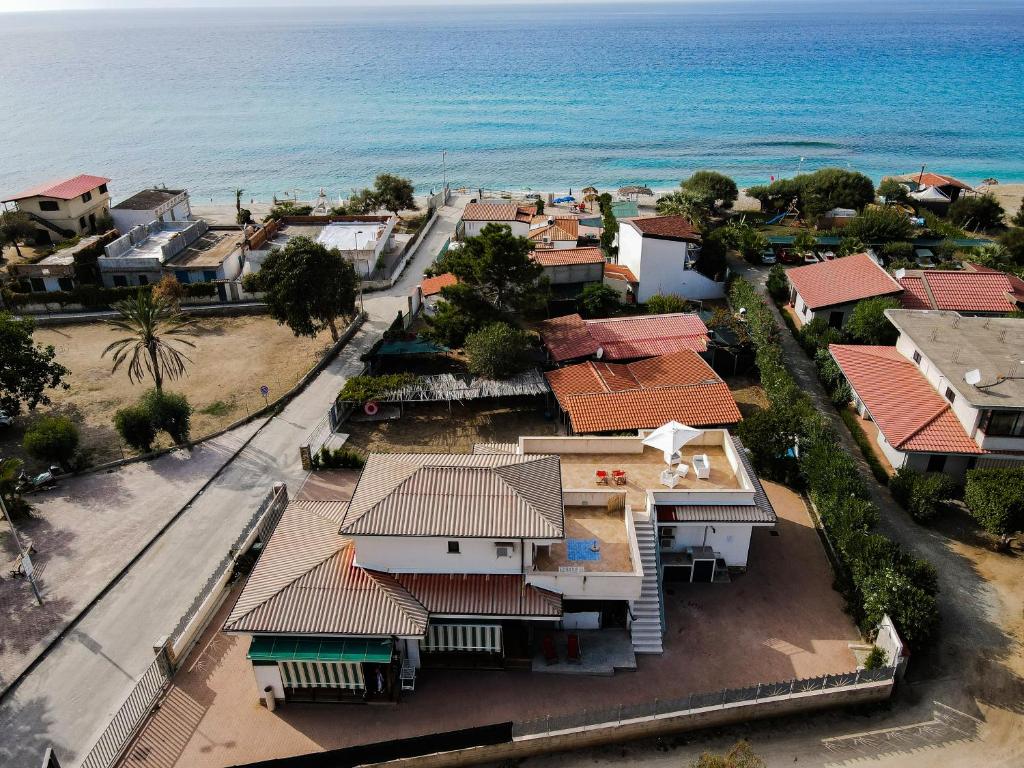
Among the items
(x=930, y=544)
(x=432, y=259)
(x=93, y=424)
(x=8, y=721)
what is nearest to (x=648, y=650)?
(x=930, y=544)

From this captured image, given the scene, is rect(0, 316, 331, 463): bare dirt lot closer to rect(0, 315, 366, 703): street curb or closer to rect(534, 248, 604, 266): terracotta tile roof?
rect(0, 315, 366, 703): street curb

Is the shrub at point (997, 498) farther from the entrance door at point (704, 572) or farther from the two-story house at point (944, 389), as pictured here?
the entrance door at point (704, 572)

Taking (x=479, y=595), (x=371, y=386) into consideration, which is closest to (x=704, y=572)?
(x=479, y=595)

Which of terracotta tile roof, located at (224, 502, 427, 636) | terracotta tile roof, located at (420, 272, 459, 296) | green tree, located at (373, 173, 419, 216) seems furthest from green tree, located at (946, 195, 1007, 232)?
terracotta tile roof, located at (224, 502, 427, 636)

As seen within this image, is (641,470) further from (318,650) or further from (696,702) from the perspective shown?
(318,650)

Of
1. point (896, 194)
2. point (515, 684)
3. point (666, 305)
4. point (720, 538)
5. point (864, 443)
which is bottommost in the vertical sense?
point (515, 684)

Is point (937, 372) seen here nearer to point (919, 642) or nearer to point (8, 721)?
point (919, 642)
